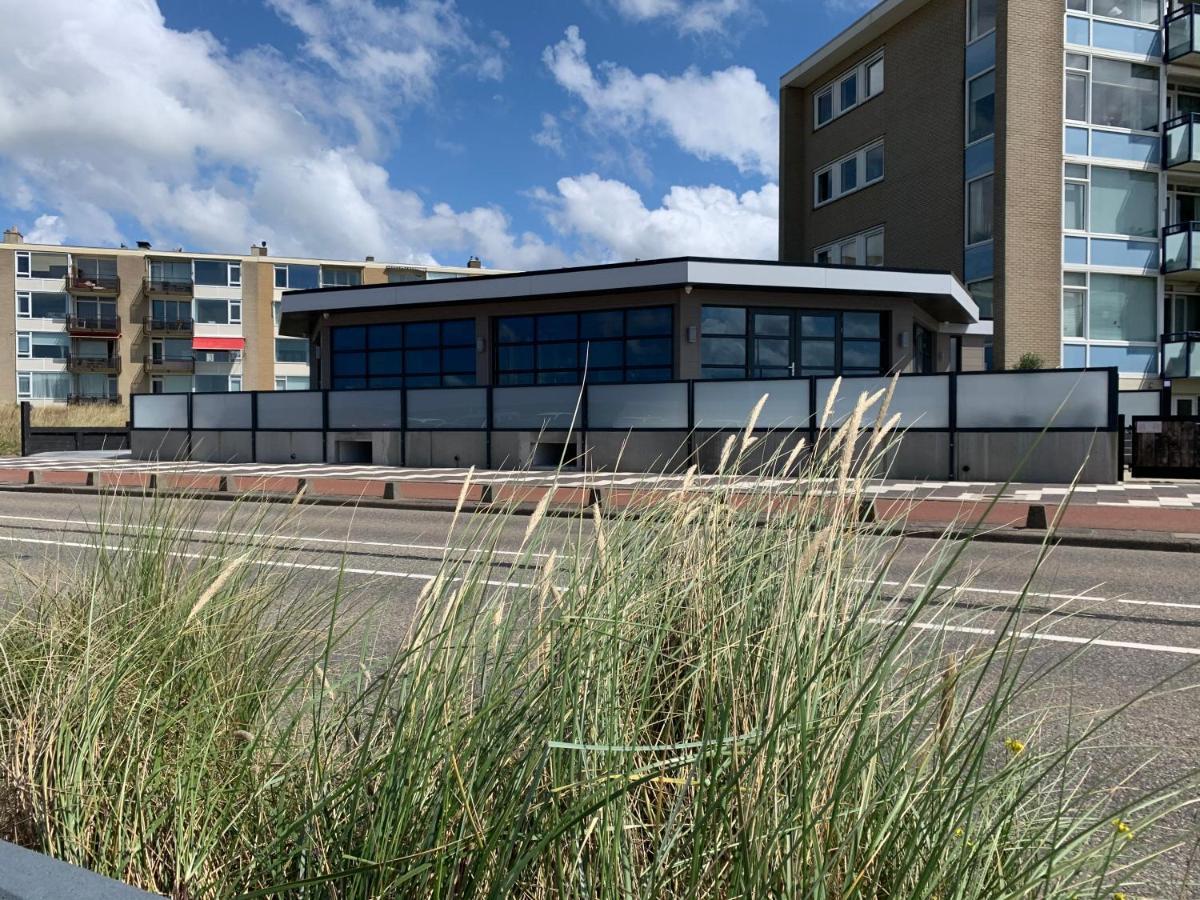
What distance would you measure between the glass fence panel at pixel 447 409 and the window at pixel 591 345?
260 cm

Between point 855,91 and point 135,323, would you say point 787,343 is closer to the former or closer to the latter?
point 855,91

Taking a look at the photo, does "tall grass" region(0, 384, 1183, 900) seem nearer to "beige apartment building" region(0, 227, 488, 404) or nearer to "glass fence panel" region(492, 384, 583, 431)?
"glass fence panel" region(492, 384, 583, 431)

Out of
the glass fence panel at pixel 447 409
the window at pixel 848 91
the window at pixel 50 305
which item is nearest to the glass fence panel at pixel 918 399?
the glass fence panel at pixel 447 409

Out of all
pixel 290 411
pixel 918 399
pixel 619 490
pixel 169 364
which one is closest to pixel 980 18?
pixel 918 399

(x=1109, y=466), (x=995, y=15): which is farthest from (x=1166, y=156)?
(x=1109, y=466)

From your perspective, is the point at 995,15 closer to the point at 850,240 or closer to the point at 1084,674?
the point at 850,240

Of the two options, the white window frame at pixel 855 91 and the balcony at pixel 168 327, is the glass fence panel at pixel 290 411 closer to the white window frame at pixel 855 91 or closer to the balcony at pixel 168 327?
the white window frame at pixel 855 91

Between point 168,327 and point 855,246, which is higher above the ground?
point 168,327

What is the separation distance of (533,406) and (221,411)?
9.71 m

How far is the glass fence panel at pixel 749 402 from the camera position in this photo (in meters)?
19.2

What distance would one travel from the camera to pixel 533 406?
2166 cm

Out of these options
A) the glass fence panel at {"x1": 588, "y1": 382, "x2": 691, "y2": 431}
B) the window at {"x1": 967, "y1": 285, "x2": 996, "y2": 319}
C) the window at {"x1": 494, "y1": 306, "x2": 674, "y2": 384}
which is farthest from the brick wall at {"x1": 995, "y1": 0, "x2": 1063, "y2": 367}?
the glass fence panel at {"x1": 588, "y1": 382, "x2": 691, "y2": 431}

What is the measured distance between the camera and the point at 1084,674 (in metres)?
5.06

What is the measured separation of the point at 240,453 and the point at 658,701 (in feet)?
83.0
